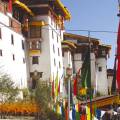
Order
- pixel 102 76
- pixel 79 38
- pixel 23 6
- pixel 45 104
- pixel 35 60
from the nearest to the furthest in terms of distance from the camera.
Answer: pixel 45 104 < pixel 23 6 < pixel 35 60 < pixel 79 38 < pixel 102 76

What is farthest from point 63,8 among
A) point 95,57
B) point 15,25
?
point 95,57

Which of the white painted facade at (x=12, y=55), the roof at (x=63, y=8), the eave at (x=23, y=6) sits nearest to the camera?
the white painted facade at (x=12, y=55)

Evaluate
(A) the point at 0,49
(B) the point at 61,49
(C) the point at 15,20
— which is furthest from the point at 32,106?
(B) the point at 61,49

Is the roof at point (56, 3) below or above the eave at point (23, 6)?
above

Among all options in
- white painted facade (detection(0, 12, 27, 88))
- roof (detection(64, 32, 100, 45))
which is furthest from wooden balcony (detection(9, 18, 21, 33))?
roof (detection(64, 32, 100, 45))

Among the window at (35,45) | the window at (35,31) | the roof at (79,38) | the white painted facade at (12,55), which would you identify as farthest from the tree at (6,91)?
the roof at (79,38)

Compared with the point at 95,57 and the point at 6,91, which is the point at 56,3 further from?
the point at 6,91

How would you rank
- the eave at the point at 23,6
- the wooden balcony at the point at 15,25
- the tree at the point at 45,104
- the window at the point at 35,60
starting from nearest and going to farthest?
1. the tree at the point at 45,104
2. the wooden balcony at the point at 15,25
3. the eave at the point at 23,6
4. the window at the point at 35,60

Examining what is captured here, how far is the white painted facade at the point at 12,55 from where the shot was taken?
46031mm

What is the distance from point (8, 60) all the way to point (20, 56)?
4.92m

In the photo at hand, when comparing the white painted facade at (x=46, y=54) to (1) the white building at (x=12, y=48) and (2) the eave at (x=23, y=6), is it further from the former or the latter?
(1) the white building at (x=12, y=48)

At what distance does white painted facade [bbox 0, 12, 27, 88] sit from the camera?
46.0 meters

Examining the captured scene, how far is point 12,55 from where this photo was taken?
49062 mm

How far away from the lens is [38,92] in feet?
135
